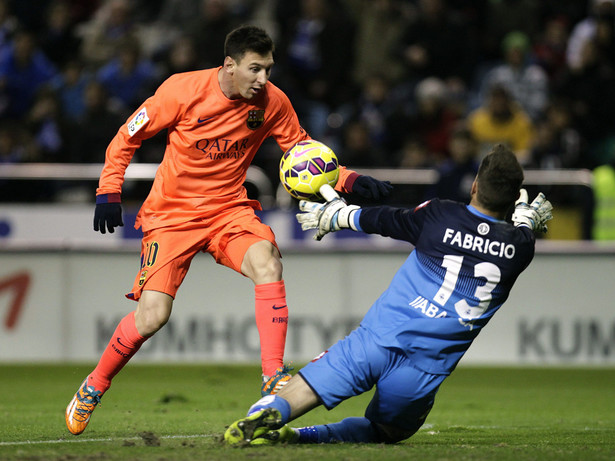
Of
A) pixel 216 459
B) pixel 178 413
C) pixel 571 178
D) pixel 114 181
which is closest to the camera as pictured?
pixel 216 459

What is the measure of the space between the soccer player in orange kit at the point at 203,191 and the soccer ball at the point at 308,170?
8.5 inches

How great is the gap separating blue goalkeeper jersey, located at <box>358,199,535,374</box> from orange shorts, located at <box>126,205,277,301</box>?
53.0 inches

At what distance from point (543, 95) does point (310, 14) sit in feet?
11.1

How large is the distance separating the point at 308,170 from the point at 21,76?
29.8ft

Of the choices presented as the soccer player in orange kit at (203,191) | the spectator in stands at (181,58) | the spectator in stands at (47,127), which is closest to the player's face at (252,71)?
the soccer player in orange kit at (203,191)

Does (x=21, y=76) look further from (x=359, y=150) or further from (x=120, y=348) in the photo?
(x=120, y=348)

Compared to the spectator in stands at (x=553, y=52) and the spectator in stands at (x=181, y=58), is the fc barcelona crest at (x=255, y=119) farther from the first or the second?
the spectator in stands at (x=553, y=52)

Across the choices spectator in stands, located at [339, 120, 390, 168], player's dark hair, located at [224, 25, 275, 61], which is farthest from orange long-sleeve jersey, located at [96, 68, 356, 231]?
spectator in stands, located at [339, 120, 390, 168]

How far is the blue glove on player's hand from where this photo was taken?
18.4 ft

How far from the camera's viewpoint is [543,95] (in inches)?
A: 511

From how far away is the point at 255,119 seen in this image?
601cm

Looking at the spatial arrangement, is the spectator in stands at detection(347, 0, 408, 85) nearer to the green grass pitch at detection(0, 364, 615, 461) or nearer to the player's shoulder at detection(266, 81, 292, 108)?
the green grass pitch at detection(0, 364, 615, 461)

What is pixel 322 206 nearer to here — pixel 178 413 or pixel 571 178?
pixel 178 413

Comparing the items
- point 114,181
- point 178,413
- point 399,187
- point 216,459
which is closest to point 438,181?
point 399,187
